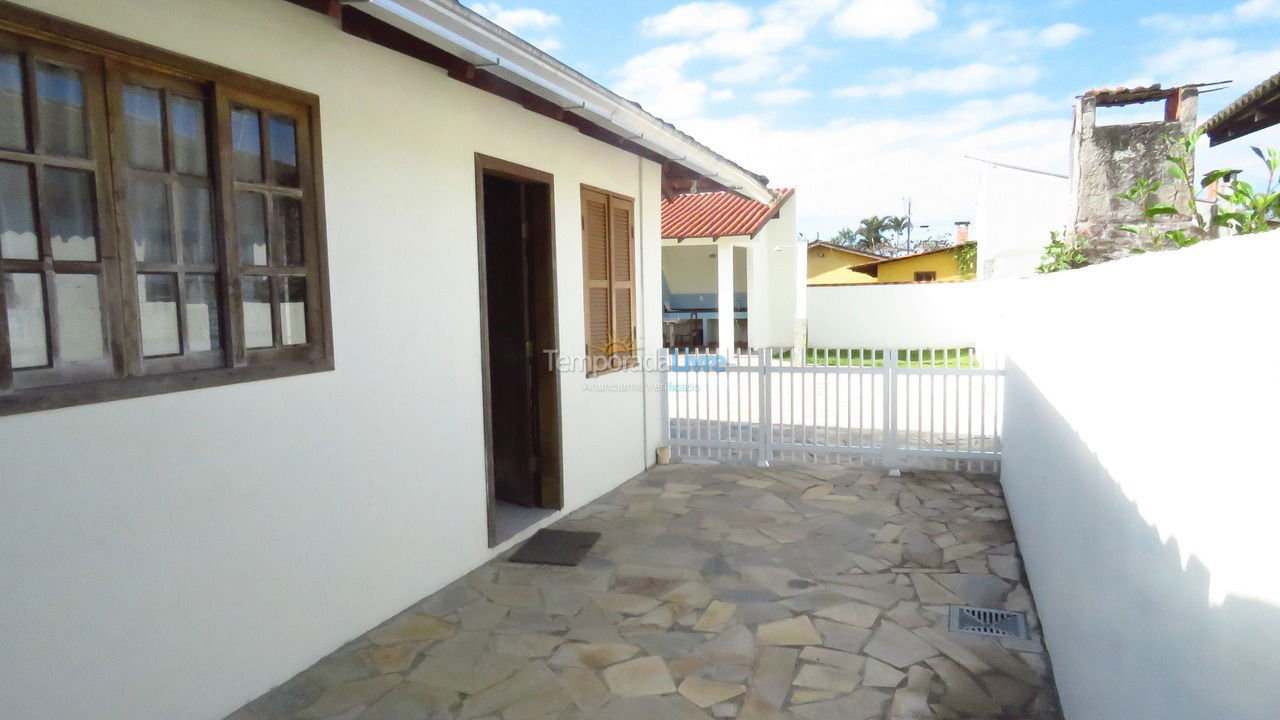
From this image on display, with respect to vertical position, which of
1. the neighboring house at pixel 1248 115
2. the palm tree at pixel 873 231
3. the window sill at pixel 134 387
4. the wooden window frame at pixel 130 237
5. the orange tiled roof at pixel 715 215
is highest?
the palm tree at pixel 873 231

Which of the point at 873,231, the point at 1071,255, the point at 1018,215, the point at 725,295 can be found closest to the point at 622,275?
the point at 1071,255

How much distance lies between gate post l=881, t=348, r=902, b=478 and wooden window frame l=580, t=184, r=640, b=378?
8.16ft

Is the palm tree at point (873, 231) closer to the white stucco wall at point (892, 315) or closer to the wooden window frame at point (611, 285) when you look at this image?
the white stucco wall at point (892, 315)

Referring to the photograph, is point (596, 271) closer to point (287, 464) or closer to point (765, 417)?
point (765, 417)

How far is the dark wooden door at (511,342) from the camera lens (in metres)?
A: 5.72

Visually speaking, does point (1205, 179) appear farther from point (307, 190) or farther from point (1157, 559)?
point (307, 190)

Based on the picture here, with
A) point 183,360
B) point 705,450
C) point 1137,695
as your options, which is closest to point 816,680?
point 1137,695

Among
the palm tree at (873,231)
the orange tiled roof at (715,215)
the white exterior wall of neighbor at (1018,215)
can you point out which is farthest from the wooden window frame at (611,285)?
the palm tree at (873,231)

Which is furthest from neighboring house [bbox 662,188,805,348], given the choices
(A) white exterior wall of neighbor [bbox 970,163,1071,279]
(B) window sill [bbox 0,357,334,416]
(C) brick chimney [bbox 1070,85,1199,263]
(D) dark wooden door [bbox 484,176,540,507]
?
(B) window sill [bbox 0,357,334,416]

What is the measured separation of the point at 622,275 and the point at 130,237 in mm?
4575

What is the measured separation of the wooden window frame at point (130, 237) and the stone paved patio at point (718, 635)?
1.50m

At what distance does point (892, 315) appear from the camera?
758 inches

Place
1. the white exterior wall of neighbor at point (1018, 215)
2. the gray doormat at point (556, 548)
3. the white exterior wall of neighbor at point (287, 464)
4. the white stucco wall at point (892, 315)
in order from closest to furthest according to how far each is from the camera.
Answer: the white exterior wall of neighbor at point (287, 464) → the gray doormat at point (556, 548) → the white exterior wall of neighbor at point (1018, 215) → the white stucco wall at point (892, 315)

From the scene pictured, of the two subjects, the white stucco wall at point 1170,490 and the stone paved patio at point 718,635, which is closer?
the white stucco wall at point 1170,490
